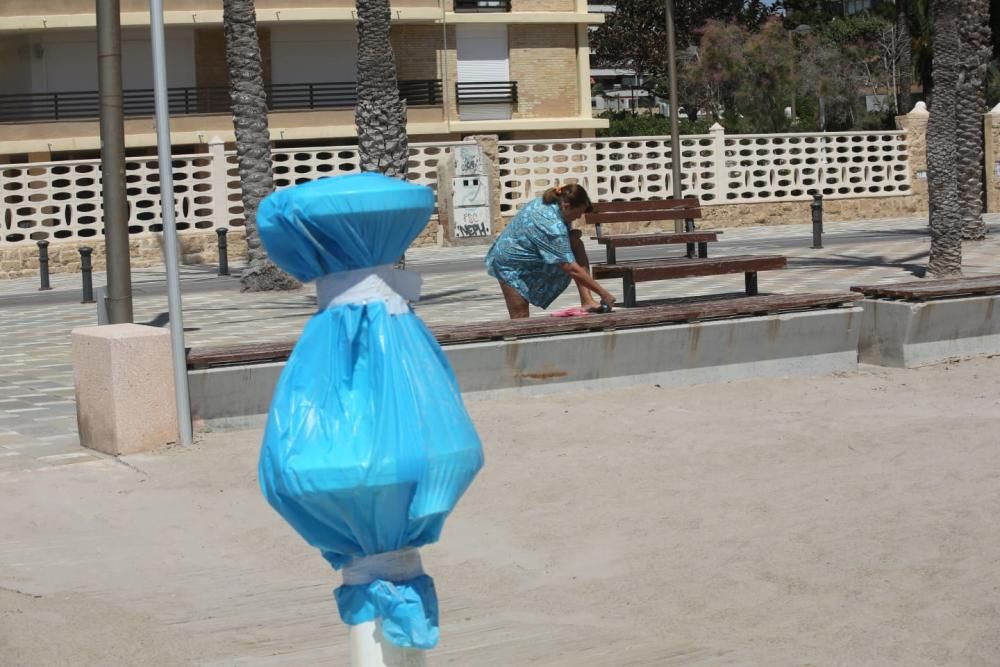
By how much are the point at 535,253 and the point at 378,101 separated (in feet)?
22.1

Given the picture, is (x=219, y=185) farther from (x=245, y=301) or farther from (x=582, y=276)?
(x=582, y=276)

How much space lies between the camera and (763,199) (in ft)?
95.9

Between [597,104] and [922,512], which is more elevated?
[597,104]

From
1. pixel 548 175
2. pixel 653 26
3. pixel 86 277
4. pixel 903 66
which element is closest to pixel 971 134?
pixel 548 175

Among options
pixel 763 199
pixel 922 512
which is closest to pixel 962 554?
pixel 922 512

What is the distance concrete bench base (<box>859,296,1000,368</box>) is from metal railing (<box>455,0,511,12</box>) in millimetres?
27936

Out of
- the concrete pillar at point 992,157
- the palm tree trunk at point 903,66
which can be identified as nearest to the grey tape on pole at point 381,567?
the concrete pillar at point 992,157

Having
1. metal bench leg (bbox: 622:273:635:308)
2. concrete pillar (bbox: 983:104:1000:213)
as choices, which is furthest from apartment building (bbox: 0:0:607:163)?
metal bench leg (bbox: 622:273:635:308)

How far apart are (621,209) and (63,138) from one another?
20.5m

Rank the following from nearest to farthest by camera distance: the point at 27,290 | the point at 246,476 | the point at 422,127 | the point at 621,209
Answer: the point at 246,476
the point at 621,209
the point at 27,290
the point at 422,127

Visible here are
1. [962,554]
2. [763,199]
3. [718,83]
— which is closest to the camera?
[962,554]

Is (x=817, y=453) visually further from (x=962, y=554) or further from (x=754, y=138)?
(x=754, y=138)

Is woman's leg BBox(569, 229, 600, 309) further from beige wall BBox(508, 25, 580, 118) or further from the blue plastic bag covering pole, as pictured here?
beige wall BBox(508, 25, 580, 118)

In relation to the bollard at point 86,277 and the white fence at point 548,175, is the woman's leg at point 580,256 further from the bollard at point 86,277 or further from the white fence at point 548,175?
the white fence at point 548,175
